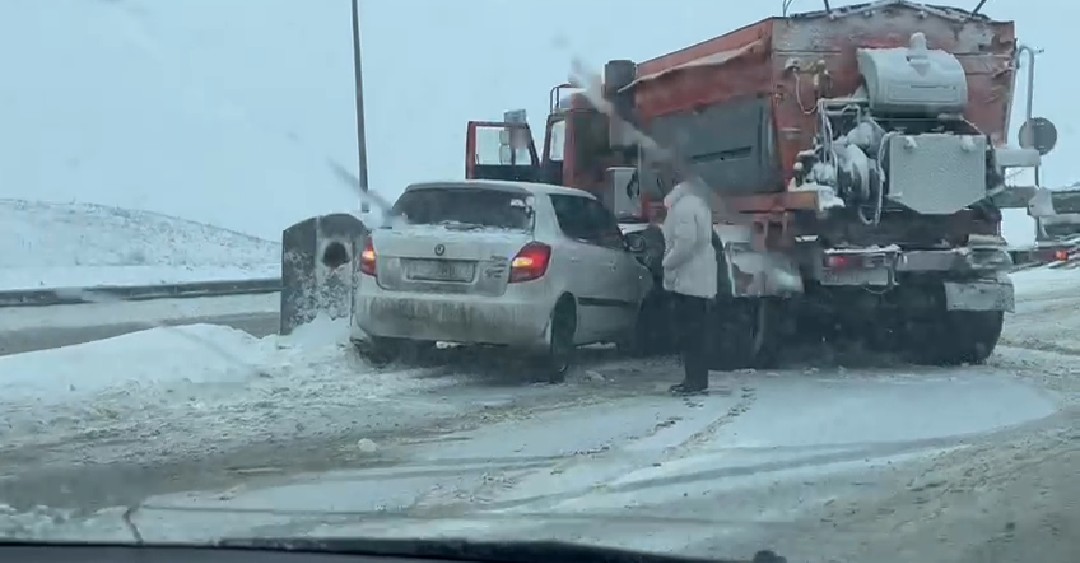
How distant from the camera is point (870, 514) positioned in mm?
6371

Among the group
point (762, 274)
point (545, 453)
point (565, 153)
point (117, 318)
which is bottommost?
point (117, 318)

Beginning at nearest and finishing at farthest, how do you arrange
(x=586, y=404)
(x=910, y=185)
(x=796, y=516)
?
(x=796, y=516)
(x=586, y=404)
(x=910, y=185)

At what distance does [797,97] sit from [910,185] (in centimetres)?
119

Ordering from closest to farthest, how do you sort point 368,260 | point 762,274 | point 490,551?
1. point 490,551
2. point 368,260
3. point 762,274

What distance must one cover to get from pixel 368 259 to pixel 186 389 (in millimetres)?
1763

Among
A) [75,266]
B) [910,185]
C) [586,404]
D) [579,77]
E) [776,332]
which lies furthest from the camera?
[75,266]

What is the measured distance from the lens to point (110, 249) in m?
35.6

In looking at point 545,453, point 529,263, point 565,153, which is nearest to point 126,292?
point 565,153

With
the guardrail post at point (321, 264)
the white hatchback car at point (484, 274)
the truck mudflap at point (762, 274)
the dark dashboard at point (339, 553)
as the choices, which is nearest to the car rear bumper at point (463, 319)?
the white hatchback car at point (484, 274)

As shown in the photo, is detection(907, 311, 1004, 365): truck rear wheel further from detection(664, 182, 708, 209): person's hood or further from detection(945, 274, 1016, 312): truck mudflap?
detection(664, 182, 708, 209): person's hood

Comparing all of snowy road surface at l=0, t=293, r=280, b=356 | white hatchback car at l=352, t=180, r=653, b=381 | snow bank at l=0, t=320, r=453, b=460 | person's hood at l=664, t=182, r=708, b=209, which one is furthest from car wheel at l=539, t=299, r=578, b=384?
A: snowy road surface at l=0, t=293, r=280, b=356

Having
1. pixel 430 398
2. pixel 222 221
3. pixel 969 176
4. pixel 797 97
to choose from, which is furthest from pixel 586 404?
pixel 222 221

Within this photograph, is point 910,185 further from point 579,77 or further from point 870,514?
point 870,514

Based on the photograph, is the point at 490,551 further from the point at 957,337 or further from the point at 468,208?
the point at 957,337
